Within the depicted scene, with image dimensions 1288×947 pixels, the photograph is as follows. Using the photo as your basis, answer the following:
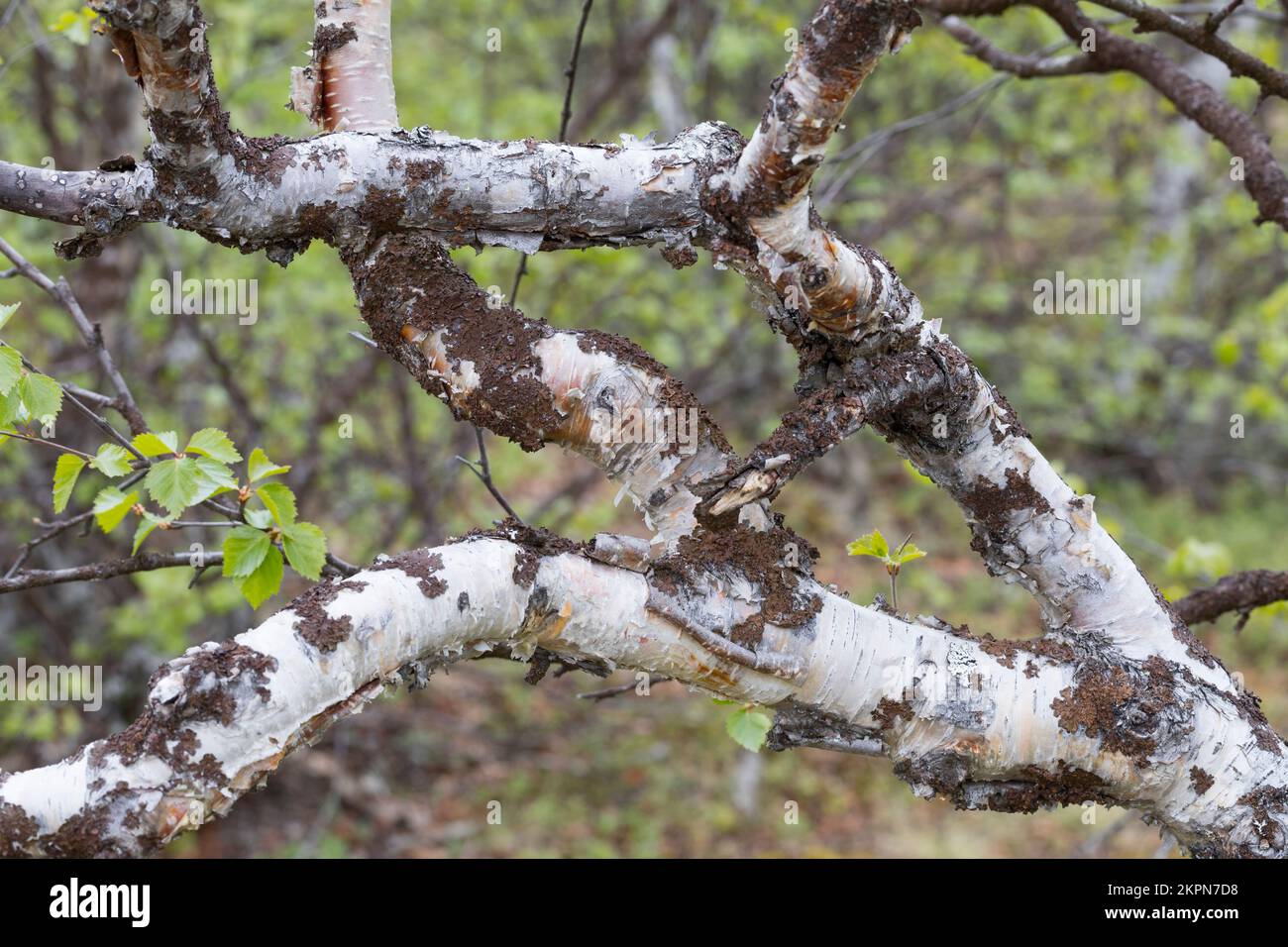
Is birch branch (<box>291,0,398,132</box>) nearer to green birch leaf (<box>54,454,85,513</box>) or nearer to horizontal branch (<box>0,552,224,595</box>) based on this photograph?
green birch leaf (<box>54,454,85,513</box>)

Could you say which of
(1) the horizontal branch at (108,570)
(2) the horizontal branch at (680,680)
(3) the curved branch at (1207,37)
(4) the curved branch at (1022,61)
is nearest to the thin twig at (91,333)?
(1) the horizontal branch at (108,570)

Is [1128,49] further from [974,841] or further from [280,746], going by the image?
[974,841]

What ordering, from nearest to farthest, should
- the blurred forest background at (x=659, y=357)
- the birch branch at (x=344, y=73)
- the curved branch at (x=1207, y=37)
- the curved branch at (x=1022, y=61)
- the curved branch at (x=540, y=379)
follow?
1. the curved branch at (x=540, y=379)
2. the birch branch at (x=344, y=73)
3. the curved branch at (x=1207, y=37)
4. the curved branch at (x=1022, y=61)
5. the blurred forest background at (x=659, y=357)

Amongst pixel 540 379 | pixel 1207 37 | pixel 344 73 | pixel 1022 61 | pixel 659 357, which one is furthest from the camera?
pixel 659 357

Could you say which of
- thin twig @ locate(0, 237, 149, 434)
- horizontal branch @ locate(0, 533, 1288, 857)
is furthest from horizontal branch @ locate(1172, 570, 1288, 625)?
thin twig @ locate(0, 237, 149, 434)

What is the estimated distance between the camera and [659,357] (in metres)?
6.12

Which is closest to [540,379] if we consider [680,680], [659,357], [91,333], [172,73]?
[680,680]

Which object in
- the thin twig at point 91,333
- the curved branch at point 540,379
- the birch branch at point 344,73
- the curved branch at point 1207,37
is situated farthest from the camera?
the curved branch at point 1207,37

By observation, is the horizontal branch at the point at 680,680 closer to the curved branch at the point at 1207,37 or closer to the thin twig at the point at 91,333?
the thin twig at the point at 91,333

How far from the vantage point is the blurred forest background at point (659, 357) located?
5.03m

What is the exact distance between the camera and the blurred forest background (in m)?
5.03

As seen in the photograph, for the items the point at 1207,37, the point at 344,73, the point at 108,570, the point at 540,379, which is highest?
the point at 1207,37

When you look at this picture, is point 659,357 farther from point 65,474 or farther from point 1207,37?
point 65,474
